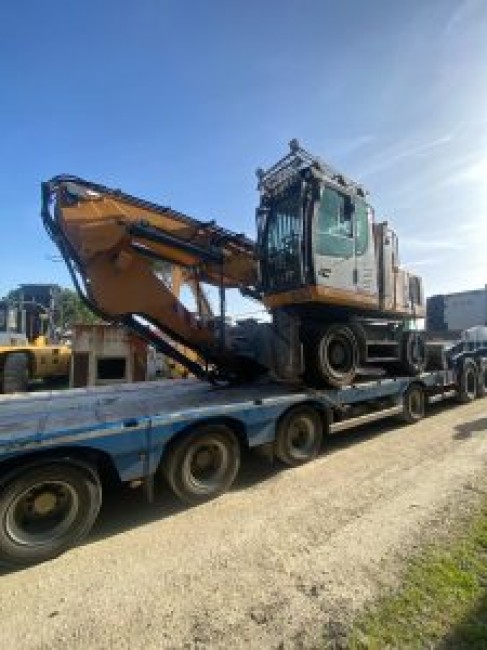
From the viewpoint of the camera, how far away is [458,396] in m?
11.6

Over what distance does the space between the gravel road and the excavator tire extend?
9752 mm

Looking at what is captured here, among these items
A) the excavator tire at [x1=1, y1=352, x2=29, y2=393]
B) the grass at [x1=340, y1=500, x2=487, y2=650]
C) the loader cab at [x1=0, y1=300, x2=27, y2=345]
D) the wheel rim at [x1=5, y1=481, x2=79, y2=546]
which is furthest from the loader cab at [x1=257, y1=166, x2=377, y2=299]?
the loader cab at [x1=0, y1=300, x2=27, y2=345]

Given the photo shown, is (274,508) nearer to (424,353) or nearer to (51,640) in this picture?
(51,640)

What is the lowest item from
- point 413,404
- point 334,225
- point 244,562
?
point 244,562

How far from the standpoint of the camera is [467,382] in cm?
1181

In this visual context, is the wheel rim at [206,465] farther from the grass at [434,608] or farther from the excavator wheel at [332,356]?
the grass at [434,608]

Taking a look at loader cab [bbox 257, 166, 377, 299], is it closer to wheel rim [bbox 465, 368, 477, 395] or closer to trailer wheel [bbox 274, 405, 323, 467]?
trailer wheel [bbox 274, 405, 323, 467]

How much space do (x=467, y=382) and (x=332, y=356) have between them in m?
6.22

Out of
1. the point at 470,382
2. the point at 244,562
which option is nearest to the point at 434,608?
the point at 244,562

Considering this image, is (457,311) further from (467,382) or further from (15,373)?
(15,373)

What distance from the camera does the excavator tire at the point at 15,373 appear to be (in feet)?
45.1

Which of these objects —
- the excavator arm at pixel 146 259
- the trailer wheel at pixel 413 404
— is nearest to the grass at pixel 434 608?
the excavator arm at pixel 146 259

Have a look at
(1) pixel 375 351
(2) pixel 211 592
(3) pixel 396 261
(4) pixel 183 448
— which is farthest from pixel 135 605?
(3) pixel 396 261

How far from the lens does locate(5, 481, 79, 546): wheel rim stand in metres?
4.06
